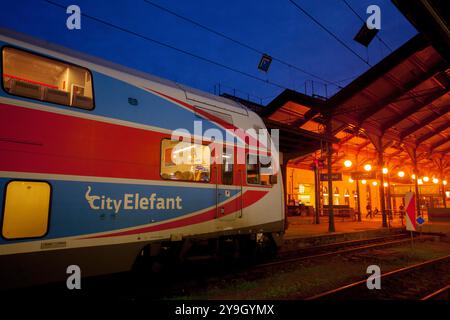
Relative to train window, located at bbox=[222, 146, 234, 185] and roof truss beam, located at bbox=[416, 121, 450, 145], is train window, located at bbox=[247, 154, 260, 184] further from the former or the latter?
roof truss beam, located at bbox=[416, 121, 450, 145]

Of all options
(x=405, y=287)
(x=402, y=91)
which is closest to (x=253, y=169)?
(x=405, y=287)

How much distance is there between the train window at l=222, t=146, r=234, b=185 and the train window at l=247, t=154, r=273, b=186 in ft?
2.16


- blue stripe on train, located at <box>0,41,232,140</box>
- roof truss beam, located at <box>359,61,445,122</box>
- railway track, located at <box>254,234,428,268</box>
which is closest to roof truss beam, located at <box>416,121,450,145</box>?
roof truss beam, located at <box>359,61,445,122</box>

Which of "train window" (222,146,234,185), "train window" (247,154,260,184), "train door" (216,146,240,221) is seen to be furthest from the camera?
"train window" (247,154,260,184)

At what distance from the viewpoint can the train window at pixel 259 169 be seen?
27.6ft

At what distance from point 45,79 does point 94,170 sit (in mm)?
1664

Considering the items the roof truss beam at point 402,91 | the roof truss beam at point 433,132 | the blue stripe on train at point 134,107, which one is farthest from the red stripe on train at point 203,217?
the roof truss beam at point 433,132

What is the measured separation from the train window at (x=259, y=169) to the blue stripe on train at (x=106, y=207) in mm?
2046

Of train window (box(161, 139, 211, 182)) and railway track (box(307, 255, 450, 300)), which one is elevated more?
train window (box(161, 139, 211, 182))

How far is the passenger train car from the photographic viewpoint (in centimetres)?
477
